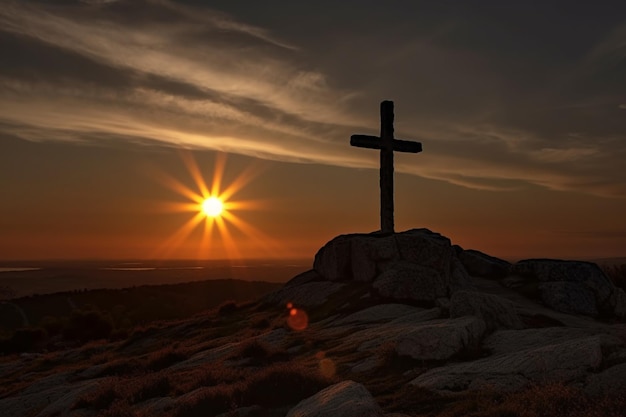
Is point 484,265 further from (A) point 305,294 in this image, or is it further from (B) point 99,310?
(B) point 99,310

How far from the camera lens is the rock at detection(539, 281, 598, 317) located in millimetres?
26688

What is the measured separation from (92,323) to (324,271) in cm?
2490

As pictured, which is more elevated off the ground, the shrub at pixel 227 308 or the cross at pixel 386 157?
the cross at pixel 386 157

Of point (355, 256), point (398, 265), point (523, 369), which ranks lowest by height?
point (523, 369)

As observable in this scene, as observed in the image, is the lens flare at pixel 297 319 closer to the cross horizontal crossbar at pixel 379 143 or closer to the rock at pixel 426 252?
the rock at pixel 426 252

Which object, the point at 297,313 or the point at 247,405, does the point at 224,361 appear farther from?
the point at 297,313

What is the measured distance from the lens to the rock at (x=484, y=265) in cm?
3298

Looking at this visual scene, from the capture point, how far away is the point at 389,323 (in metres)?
21.1

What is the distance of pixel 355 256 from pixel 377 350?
15.1 meters

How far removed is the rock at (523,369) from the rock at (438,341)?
1.37m

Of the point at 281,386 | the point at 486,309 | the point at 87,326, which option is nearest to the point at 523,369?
the point at 281,386

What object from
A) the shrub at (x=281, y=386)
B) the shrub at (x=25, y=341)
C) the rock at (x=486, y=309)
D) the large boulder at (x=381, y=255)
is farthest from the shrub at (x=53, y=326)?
the rock at (x=486, y=309)

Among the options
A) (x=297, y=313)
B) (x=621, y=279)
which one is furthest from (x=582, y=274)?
(x=297, y=313)

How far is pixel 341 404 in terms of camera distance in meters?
10.6
